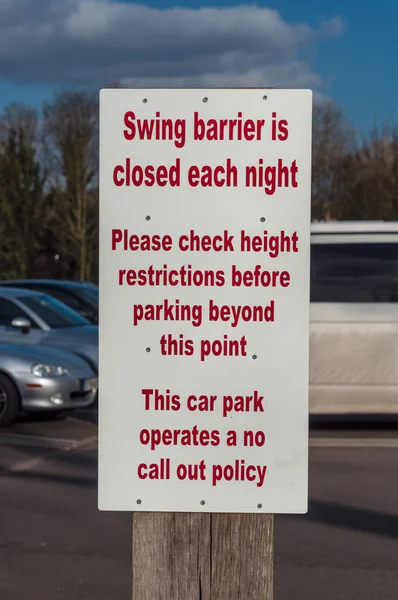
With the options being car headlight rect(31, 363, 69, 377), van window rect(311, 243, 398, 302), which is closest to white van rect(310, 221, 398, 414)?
van window rect(311, 243, 398, 302)

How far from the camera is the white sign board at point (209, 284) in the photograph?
252 cm

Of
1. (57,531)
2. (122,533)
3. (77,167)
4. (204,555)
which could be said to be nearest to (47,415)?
(57,531)

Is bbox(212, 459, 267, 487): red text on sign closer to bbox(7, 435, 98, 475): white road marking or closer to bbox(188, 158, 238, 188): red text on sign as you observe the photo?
bbox(188, 158, 238, 188): red text on sign

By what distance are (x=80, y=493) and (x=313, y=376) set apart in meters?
3.33

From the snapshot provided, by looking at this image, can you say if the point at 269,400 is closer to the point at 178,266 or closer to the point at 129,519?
the point at 178,266

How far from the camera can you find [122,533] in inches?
263

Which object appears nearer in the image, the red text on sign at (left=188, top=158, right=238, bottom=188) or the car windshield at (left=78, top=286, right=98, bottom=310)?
the red text on sign at (left=188, top=158, right=238, bottom=188)

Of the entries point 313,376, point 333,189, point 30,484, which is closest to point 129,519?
point 30,484

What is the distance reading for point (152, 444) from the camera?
8.47 feet

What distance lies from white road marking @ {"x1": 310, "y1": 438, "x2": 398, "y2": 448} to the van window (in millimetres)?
1308

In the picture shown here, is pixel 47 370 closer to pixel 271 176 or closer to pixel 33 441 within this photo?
pixel 33 441

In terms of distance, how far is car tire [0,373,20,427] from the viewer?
11406mm

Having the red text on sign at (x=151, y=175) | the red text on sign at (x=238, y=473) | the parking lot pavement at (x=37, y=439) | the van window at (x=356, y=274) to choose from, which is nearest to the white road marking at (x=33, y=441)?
the parking lot pavement at (x=37, y=439)

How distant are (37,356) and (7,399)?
59cm
